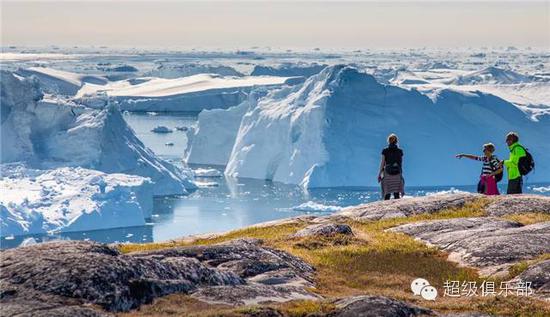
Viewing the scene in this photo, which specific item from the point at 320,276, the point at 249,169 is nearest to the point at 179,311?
the point at 320,276

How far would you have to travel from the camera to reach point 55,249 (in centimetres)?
898

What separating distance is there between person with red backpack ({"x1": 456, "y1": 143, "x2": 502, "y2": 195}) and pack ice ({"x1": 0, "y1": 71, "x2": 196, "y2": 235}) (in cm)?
3136

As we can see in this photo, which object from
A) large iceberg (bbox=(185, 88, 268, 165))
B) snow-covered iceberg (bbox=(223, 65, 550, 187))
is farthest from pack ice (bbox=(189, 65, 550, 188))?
large iceberg (bbox=(185, 88, 268, 165))

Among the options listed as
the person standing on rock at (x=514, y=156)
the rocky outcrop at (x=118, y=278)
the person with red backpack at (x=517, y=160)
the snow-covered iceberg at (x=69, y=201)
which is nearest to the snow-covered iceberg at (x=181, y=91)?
the snow-covered iceberg at (x=69, y=201)

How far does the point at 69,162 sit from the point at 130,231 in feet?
33.2

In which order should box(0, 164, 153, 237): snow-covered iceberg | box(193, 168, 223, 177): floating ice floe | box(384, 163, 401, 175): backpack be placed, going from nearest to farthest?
box(384, 163, 401, 175): backpack, box(0, 164, 153, 237): snow-covered iceberg, box(193, 168, 223, 177): floating ice floe

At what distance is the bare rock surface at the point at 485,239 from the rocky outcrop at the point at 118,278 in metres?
2.49

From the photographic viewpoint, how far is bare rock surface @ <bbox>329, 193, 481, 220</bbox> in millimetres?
16281

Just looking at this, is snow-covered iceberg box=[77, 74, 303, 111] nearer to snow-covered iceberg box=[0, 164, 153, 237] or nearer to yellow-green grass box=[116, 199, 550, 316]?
snow-covered iceberg box=[0, 164, 153, 237]

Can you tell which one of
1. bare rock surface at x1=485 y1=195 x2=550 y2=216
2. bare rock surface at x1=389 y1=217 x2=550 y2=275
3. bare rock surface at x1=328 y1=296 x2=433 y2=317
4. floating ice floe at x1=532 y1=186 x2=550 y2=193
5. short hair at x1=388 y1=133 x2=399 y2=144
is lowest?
floating ice floe at x1=532 y1=186 x2=550 y2=193

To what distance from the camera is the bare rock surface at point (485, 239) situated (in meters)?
11.6

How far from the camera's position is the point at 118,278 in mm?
8531

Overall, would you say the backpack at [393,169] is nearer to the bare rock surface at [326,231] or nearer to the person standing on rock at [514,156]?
the person standing on rock at [514,156]

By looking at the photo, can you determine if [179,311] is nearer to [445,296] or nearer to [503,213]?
[445,296]
